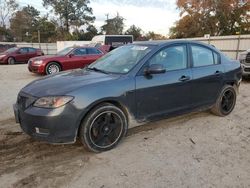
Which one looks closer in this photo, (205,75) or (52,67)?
(205,75)

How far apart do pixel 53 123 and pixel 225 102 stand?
12.1 feet

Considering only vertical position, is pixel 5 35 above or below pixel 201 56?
above

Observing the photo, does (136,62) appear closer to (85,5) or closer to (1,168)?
(1,168)

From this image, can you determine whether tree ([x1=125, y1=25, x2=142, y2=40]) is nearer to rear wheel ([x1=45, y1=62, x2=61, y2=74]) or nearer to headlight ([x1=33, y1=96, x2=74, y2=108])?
rear wheel ([x1=45, y1=62, x2=61, y2=74])

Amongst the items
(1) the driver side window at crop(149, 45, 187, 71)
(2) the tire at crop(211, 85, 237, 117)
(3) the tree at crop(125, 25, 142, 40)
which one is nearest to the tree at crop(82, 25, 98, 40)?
(3) the tree at crop(125, 25, 142, 40)

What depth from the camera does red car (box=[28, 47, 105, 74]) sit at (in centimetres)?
1231

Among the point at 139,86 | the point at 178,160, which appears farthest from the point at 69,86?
the point at 178,160

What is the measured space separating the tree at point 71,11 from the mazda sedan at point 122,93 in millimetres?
54638

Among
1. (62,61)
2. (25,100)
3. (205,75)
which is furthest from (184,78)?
(62,61)

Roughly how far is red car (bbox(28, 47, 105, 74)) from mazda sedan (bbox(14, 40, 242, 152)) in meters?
7.91

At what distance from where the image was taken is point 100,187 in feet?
10.1

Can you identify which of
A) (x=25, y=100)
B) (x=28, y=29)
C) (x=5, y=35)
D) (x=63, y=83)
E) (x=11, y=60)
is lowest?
(x=11, y=60)

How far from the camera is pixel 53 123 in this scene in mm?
3492

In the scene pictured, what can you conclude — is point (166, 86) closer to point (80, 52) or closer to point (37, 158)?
point (37, 158)
